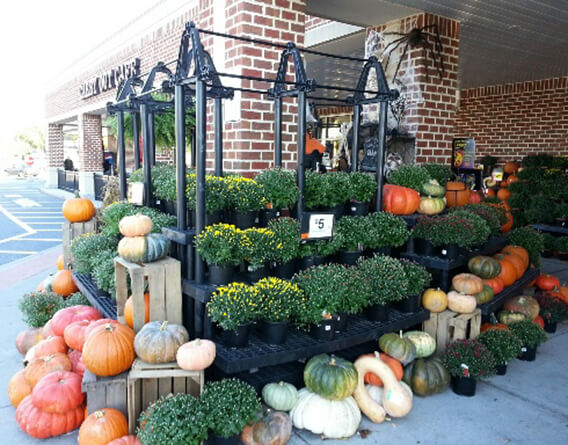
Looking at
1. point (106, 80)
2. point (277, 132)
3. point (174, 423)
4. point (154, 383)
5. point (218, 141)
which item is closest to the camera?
point (174, 423)

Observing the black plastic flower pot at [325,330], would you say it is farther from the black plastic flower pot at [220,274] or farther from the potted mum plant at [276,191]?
the potted mum plant at [276,191]

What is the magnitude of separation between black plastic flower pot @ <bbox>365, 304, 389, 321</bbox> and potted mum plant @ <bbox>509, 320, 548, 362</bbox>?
149cm

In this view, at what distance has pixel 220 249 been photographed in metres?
3.24

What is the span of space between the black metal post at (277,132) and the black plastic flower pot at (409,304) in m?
1.71

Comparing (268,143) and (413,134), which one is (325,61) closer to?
(413,134)

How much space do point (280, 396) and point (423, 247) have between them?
88.3 inches

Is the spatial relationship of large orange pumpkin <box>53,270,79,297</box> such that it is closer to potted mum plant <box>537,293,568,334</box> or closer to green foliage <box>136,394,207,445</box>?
green foliage <box>136,394,207,445</box>

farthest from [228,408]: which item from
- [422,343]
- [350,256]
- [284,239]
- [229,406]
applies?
[422,343]

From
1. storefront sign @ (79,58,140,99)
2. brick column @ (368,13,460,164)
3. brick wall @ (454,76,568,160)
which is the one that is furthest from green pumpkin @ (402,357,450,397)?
storefront sign @ (79,58,140,99)

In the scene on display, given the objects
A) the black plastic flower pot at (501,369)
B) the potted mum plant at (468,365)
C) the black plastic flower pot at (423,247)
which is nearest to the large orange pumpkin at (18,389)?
the potted mum plant at (468,365)

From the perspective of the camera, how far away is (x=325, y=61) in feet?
30.8

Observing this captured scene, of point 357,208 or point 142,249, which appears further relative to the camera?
point 357,208

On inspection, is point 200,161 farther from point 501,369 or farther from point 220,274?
point 501,369

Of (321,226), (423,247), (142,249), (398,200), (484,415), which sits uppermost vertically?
(398,200)
